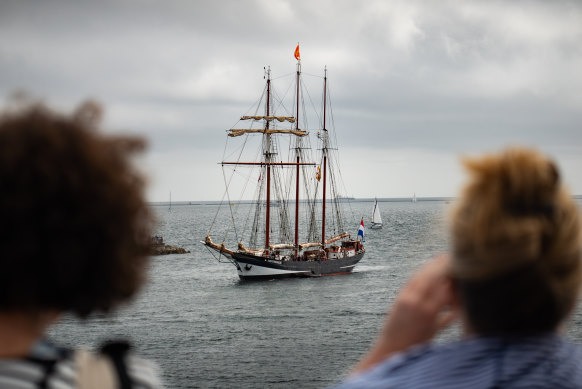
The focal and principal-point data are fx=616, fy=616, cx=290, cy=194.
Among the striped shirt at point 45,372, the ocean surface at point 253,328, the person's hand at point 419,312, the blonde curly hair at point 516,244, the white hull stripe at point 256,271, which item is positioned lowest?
the ocean surface at point 253,328

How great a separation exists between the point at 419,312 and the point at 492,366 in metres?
0.23

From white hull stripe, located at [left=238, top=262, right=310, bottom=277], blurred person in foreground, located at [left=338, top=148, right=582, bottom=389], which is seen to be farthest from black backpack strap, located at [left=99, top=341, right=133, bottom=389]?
white hull stripe, located at [left=238, top=262, right=310, bottom=277]

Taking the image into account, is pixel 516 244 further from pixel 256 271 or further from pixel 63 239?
pixel 256 271

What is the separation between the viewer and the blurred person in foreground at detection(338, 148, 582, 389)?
1.21 metres

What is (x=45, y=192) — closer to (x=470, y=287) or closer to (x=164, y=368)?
(x=470, y=287)

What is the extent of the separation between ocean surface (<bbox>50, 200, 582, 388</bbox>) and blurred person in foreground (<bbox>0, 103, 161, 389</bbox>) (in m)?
18.4

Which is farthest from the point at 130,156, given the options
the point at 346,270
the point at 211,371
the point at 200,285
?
the point at 346,270

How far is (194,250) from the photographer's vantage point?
97.1m

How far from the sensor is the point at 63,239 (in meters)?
1.19

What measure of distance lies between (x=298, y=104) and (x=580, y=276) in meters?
63.9

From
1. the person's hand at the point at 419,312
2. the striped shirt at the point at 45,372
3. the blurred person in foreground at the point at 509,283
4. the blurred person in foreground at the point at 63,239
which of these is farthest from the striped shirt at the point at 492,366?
the blurred person in foreground at the point at 63,239

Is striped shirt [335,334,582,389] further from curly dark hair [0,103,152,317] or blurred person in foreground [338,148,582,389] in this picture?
curly dark hair [0,103,152,317]

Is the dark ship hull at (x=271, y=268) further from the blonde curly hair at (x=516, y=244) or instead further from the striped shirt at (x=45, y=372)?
the blonde curly hair at (x=516, y=244)

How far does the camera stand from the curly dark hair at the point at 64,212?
1.16 metres
